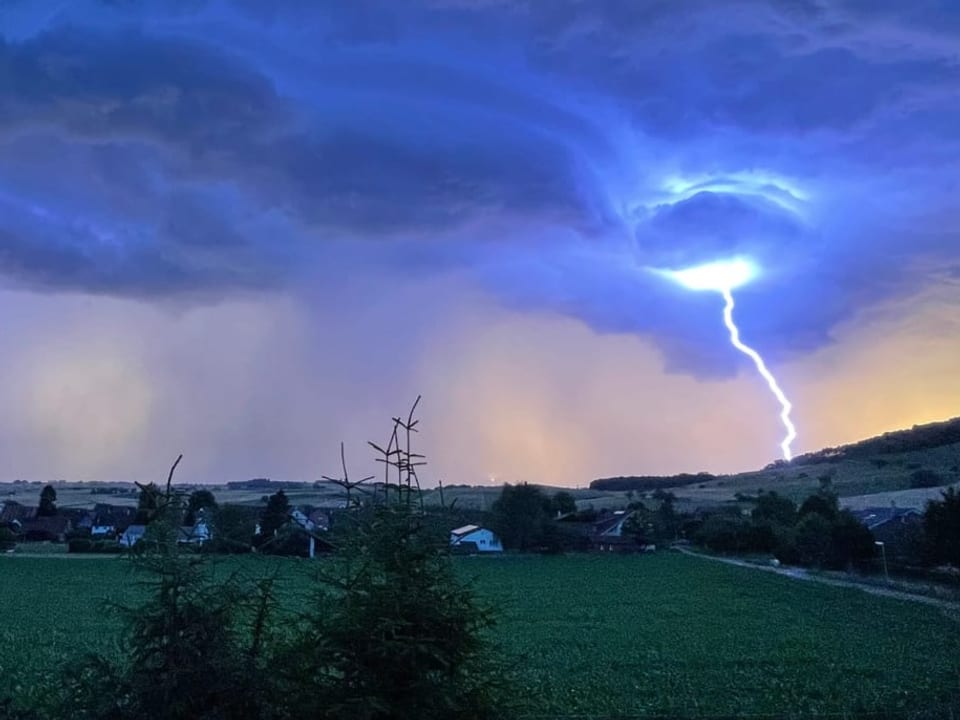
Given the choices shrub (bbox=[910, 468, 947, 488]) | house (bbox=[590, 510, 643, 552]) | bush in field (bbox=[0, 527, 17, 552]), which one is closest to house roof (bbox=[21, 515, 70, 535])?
bush in field (bbox=[0, 527, 17, 552])

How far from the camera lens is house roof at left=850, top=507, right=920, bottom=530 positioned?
8512 centimetres

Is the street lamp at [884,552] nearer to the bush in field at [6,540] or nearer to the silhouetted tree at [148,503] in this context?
the silhouetted tree at [148,503]

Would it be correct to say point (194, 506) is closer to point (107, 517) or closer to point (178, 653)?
point (178, 653)

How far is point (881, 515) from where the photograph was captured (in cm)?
9550

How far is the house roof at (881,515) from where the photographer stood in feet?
279

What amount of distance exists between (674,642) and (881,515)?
2968 inches

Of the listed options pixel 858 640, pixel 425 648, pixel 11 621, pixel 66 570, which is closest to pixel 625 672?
pixel 858 640

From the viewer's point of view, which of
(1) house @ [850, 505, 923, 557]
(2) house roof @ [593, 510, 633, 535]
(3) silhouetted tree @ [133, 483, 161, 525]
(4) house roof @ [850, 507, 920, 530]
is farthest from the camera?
(2) house roof @ [593, 510, 633, 535]

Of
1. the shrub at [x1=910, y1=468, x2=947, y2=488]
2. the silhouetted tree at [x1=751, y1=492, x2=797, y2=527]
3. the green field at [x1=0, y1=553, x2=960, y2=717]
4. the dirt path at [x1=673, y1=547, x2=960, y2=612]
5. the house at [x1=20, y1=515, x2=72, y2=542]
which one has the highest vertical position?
the shrub at [x1=910, y1=468, x2=947, y2=488]

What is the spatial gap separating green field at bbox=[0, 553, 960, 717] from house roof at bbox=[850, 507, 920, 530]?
33.5m

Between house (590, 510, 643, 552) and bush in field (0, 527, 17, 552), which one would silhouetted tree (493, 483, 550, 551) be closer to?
house (590, 510, 643, 552)

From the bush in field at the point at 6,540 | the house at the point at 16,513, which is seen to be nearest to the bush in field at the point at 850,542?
the bush in field at the point at 6,540

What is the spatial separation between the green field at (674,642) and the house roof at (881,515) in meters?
33.5

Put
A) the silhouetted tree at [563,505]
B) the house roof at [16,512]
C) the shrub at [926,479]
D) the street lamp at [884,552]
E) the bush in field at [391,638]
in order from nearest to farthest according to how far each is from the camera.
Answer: the bush in field at [391,638] → the street lamp at [884,552] → the house roof at [16,512] → the shrub at [926,479] → the silhouetted tree at [563,505]
